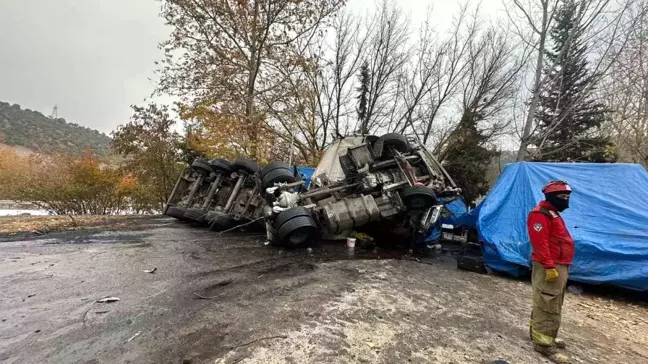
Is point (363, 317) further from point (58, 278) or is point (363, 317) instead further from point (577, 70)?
point (577, 70)

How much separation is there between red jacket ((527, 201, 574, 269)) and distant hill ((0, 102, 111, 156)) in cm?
4441

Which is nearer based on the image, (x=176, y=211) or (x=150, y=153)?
(x=176, y=211)

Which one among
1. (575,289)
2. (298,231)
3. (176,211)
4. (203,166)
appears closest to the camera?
(575,289)

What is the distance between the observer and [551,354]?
2.66m

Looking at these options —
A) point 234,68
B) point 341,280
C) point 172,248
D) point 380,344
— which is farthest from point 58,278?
point 234,68

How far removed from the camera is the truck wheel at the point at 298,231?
5.51 m

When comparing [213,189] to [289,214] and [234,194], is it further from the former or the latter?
[289,214]

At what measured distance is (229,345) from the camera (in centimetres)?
240

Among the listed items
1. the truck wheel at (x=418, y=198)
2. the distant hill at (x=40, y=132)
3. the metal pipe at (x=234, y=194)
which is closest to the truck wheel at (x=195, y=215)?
the metal pipe at (x=234, y=194)

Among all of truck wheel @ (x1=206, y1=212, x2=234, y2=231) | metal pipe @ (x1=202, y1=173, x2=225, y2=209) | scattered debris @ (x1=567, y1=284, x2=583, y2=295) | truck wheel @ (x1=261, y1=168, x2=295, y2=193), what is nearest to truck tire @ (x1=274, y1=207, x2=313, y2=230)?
truck wheel @ (x1=261, y1=168, x2=295, y2=193)

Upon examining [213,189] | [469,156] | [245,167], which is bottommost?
[213,189]

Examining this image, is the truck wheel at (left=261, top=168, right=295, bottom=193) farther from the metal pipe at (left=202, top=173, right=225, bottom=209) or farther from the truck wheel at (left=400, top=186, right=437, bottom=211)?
the truck wheel at (left=400, top=186, right=437, bottom=211)

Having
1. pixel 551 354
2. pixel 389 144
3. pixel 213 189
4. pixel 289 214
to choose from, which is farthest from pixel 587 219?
pixel 213 189

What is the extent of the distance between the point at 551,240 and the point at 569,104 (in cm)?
1174
